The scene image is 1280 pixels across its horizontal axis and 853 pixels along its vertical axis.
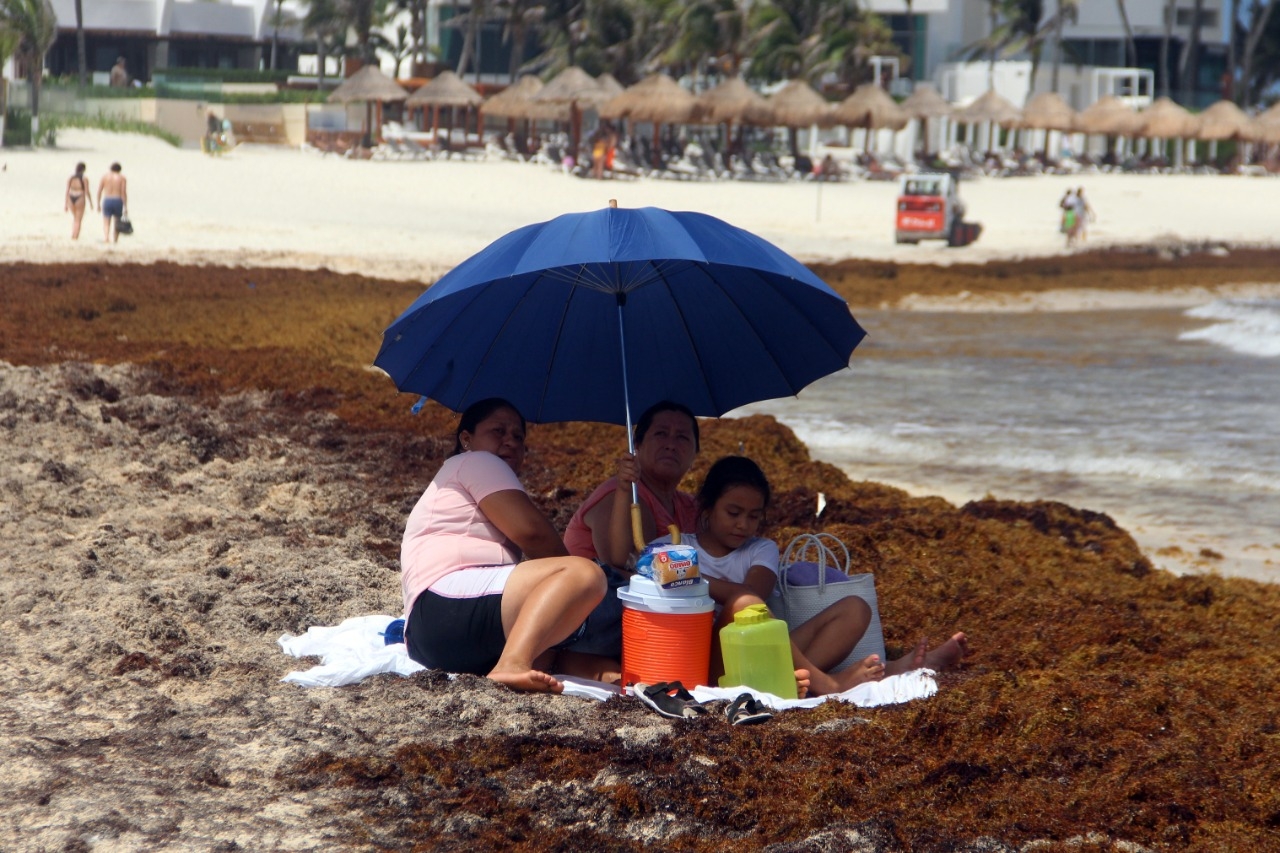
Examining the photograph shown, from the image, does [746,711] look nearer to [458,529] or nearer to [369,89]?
[458,529]

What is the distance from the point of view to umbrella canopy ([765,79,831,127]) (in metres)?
42.5

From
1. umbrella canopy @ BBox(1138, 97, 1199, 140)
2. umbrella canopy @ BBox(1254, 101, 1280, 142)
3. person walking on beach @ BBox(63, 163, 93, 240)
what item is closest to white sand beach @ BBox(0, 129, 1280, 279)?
person walking on beach @ BBox(63, 163, 93, 240)

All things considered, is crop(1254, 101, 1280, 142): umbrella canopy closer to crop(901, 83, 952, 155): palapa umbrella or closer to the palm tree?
crop(901, 83, 952, 155): palapa umbrella

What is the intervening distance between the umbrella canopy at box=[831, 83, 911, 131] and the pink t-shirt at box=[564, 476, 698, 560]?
3986cm

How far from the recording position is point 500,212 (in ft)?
107

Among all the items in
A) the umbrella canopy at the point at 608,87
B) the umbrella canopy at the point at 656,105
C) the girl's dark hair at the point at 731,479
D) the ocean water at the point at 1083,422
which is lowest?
the ocean water at the point at 1083,422

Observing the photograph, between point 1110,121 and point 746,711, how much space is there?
170ft

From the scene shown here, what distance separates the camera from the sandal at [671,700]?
4.27 meters

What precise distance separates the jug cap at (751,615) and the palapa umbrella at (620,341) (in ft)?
2.24

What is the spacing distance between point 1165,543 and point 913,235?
24.4 m

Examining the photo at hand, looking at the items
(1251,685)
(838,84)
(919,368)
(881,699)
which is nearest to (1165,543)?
(1251,685)

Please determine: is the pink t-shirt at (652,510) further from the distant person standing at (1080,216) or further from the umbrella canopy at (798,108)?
the umbrella canopy at (798,108)

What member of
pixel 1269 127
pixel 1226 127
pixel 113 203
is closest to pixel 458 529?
pixel 113 203

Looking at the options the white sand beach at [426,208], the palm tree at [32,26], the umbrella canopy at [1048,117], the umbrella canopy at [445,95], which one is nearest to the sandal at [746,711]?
the white sand beach at [426,208]
